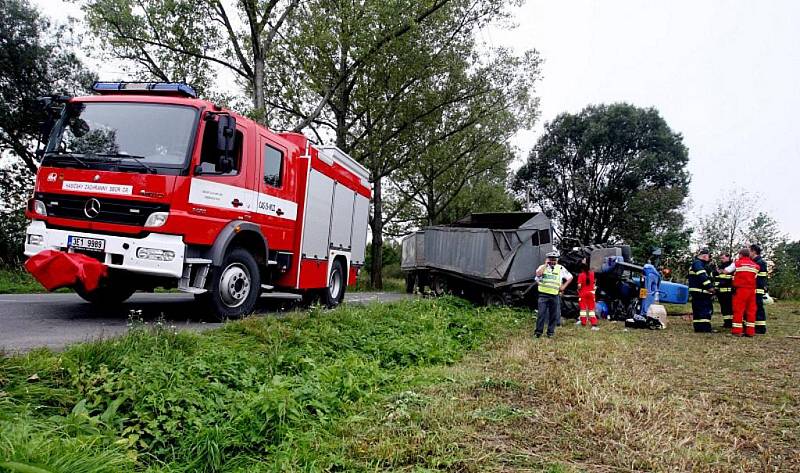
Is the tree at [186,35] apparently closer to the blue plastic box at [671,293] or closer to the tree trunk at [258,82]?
the tree trunk at [258,82]

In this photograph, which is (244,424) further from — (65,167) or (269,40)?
(269,40)

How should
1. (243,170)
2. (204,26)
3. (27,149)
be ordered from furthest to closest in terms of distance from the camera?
(27,149), (204,26), (243,170)

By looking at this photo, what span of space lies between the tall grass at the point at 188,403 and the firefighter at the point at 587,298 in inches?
251

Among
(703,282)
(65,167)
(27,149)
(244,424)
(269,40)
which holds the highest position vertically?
(269,40)

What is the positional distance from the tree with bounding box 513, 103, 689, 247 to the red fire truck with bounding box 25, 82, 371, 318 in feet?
82.8

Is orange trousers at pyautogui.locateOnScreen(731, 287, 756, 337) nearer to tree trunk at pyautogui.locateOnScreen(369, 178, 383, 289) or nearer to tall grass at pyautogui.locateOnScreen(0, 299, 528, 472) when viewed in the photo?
tall grass at pyautogui.locateOnScreen(0, 299, 528, 472)

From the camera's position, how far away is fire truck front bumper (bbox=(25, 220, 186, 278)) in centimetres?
564

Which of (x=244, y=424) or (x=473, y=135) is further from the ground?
(x=473, y=135)

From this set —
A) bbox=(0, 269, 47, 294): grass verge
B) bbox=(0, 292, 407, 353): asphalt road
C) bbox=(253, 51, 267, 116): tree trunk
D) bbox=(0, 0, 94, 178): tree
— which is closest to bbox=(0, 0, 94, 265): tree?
bbox=(0, 0, 94, 178): tree

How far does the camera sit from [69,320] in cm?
590

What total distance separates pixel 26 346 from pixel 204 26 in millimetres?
12586

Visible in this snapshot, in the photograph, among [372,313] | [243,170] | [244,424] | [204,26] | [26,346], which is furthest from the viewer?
[204,26]

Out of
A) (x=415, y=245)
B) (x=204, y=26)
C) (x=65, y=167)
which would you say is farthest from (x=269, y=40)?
(x=65, y=167)

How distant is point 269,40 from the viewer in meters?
14.5
